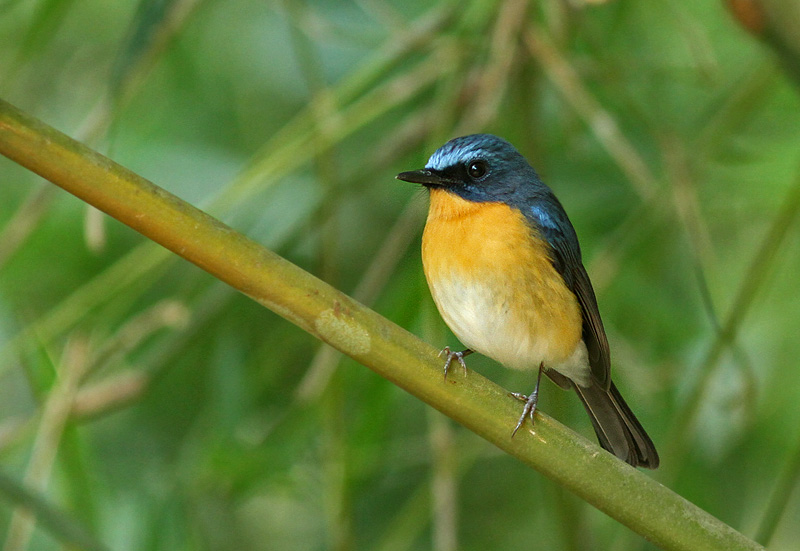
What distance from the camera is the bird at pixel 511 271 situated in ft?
8.15

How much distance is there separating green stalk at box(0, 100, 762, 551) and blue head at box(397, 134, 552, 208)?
3.52 feet

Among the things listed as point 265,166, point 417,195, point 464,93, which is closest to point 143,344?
point 265,166

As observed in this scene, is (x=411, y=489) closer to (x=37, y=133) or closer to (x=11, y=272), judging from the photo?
(x=11, y=272)

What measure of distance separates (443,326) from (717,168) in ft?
4.50

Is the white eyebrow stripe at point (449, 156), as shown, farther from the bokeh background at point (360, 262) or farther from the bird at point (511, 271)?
the bokeh background at point (360, 262)

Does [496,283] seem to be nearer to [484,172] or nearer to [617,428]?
[484,172]

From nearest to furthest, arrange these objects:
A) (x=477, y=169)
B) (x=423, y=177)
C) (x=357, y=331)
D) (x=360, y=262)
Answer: (x=357, y=331) < (x=423, y=177) < (x=477, y=169) < (x=360, y=262)

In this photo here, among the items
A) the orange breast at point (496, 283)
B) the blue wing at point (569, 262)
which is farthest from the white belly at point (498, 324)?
the blue wing at point (569, 262)

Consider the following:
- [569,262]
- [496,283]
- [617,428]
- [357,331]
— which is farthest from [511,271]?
[357,331]

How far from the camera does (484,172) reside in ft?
8.66

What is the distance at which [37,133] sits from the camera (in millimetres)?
1223

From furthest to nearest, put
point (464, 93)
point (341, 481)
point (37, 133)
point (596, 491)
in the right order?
1. point (464, 93)
2. point (341, 481)
3. point (596, 491)
4. point (37, 133)

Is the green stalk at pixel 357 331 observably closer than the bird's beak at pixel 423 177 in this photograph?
Yes

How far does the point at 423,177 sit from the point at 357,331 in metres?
1.14
